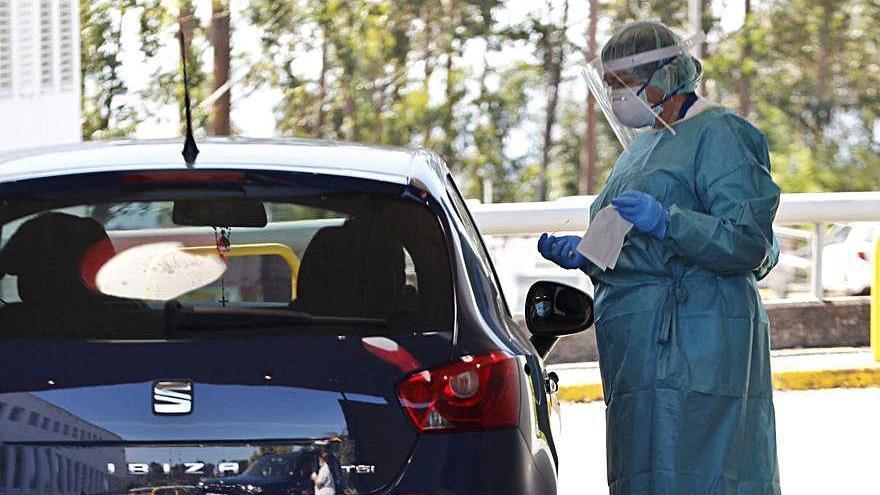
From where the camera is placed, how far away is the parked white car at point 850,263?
Answer: 1917cm

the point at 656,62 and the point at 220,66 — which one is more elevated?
the point at 220,66

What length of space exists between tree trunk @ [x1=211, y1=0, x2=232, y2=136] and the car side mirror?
81.7 ft

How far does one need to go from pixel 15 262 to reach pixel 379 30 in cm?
3566

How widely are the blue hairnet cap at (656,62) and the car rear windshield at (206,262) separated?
139 centimetres

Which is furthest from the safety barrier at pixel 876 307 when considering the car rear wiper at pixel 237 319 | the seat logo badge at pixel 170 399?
the seat logo badge at pixel 170 399

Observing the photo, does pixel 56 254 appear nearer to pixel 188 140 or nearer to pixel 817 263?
pixel 188 140

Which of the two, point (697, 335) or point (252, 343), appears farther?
point (697, 335)

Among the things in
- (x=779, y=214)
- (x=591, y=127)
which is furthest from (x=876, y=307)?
(x=591, y=127)

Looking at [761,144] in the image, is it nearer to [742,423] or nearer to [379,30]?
[742,423]

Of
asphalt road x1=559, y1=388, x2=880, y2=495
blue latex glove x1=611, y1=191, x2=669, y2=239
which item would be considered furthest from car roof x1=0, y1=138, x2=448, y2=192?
asphalt road x1=559, y1=388, x2=880, y2=495

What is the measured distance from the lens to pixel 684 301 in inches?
200

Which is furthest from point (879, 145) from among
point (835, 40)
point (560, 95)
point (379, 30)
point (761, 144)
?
point (761, 144)

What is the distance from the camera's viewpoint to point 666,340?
5.07 metres

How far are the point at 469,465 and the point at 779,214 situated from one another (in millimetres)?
8391
